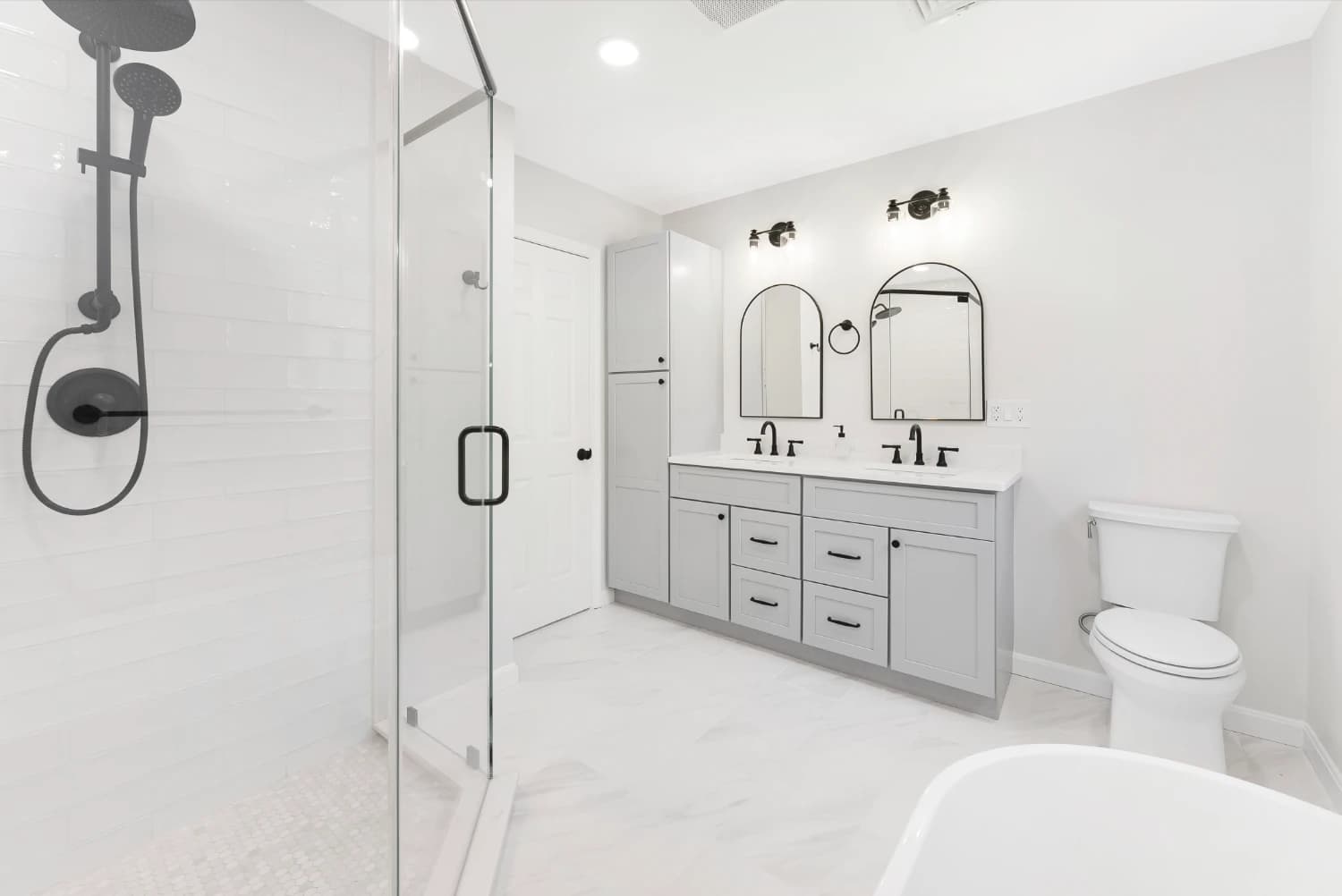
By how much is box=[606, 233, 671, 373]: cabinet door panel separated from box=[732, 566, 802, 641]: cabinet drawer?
1.23m

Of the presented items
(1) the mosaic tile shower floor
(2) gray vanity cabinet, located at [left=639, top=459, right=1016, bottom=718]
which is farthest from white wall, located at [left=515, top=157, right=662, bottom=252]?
(1) the mosaic tile shower floor

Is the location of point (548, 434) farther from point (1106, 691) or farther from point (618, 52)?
point (1106, 691)

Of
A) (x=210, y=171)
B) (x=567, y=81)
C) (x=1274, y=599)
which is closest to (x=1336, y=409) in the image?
(x=1274, y=599)

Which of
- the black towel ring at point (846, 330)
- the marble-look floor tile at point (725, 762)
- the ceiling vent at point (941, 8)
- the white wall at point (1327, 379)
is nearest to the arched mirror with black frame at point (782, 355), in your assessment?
the black towel ring at point (846, 330)

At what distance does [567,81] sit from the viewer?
7.55 feet

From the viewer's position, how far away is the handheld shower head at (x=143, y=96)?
1.01 meters

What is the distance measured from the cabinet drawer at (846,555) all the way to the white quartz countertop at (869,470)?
0.22 m

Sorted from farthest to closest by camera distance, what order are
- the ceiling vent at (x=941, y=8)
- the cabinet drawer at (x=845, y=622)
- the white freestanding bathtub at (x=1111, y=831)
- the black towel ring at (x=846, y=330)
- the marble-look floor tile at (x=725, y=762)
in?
the black towel ring at (x=846, y=330) → the cabinet drawer at (x=845, y=622) → the ceiling vent at (x=941, y=8) → the marble-look floor tile at (x=725, y=762) → the white freestanding bathtub at (x=1111, y=831)

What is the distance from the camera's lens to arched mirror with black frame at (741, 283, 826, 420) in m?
3.19

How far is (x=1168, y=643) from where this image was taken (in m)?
1.79

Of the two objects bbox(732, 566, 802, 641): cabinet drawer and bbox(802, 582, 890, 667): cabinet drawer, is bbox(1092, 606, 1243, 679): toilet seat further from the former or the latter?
bbox(732, 566, 802, 641): cabinet drawer

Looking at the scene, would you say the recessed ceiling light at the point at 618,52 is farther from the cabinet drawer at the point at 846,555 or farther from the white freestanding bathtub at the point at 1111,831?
the white freestanding bathtub at the point at 1111,831

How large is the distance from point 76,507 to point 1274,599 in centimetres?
339

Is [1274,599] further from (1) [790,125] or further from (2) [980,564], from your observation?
(1) [790,125]
